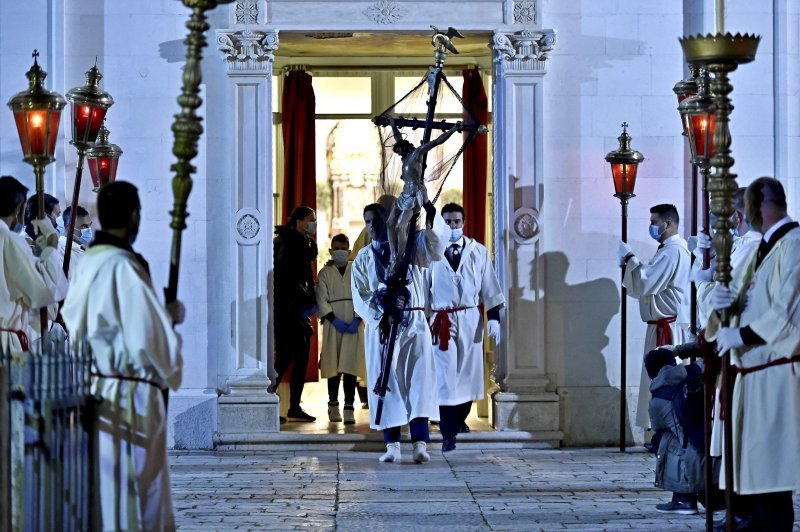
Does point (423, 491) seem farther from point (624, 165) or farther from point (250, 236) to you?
point (624, 165)

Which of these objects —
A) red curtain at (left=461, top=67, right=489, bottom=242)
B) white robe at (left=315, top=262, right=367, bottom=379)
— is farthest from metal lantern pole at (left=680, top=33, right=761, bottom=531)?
red curtain at (left=461, top=67, right=489, bottom=242)

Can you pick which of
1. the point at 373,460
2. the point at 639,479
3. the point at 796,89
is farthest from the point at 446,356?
the point at 796,89

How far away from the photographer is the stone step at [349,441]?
1241 cm

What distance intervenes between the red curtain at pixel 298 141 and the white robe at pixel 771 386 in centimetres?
832

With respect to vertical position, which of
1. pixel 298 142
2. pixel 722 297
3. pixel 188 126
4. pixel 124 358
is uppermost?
pixel 298 142

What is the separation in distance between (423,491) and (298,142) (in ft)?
20.5

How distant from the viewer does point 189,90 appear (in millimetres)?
6352

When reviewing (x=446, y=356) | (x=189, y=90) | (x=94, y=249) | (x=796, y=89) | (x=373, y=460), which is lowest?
(x=373, y=460)

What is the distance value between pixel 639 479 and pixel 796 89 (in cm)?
434

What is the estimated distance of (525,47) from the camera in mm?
12609

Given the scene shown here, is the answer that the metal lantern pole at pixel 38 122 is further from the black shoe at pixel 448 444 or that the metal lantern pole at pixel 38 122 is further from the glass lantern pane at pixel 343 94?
the glass lantern pane at pixel 343 94

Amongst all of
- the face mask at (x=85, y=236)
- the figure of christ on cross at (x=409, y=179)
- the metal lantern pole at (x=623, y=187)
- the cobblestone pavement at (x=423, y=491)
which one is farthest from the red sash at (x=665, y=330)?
the face mask at (x=85, y=236)

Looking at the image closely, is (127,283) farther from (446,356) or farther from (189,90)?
(446,356)

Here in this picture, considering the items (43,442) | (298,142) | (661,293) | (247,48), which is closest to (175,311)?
(43,442)
